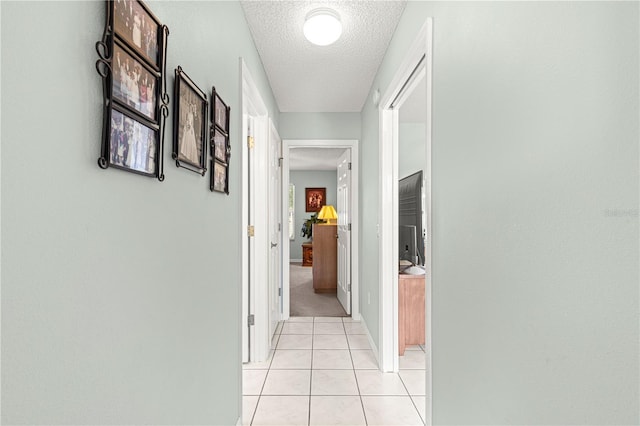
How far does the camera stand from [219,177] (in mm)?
1656

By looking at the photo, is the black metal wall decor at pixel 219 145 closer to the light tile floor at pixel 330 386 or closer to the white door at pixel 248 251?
the white door at pixel 248 251

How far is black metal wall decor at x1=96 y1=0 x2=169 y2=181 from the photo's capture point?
77 centimetres

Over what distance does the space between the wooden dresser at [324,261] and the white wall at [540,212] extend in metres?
3.95

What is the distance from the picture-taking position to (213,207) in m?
1.59

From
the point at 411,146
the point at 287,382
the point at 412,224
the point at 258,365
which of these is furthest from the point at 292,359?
the point at 411,146

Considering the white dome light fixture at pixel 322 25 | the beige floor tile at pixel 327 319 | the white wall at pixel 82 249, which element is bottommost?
the beige floor tile at pixel 327 319

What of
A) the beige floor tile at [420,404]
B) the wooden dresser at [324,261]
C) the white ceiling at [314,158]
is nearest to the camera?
the beige floor tile at [420,404]

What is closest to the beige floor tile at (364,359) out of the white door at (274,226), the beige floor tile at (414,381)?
the beige floor tile at (414,381)

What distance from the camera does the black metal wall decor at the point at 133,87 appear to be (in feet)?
2.52

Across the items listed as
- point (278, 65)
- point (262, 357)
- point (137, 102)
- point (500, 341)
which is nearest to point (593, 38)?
point (500, 341)

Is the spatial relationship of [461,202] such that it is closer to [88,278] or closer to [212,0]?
[88,278]

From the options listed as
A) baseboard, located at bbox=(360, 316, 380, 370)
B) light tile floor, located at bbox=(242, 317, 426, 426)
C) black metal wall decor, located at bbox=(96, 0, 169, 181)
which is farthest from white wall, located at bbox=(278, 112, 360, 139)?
black metal wall decor, located at bbox=(96, 0, 169, 181)

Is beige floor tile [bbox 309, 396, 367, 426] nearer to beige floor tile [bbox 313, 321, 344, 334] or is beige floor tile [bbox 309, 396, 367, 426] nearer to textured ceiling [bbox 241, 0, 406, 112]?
beige floor tile [bbox 313, 321, 344, 334]

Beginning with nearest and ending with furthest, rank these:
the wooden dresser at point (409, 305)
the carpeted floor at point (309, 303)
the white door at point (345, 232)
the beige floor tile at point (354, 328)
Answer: the wooden dresser at point (409, 305) < the beige floor tile at point (354, 328) < the white door at point (345, 232) < the carpeted floor at point (309, 303)
